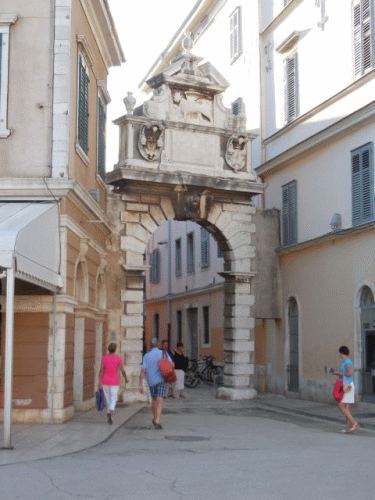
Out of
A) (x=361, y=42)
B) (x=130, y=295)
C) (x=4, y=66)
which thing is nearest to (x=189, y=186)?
(x=130, y=295)

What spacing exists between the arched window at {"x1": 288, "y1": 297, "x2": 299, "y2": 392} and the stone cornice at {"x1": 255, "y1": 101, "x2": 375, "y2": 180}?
13.1 feet

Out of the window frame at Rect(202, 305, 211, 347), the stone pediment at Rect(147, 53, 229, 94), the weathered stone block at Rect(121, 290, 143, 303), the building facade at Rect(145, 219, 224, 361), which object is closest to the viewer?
the weathered stone block at Rect(121, 290, 143, 303)

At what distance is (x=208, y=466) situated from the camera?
423 inches

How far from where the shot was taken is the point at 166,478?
9727mm

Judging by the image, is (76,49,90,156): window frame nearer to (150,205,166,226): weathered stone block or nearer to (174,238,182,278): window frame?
(150,205,166,226): weathered stone block

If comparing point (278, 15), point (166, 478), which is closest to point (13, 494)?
point (166, 478)

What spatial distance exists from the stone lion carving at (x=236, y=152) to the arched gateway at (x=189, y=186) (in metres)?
0.03

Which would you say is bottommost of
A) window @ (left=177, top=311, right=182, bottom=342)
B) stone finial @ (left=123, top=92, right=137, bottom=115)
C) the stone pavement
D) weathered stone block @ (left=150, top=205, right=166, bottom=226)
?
the stone pavement

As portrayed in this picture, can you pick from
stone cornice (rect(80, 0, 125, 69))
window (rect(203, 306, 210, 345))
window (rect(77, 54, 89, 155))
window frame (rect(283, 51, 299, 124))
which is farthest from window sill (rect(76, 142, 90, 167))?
window (rect(203, 306, 210, 345))

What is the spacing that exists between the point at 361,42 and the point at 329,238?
485cm

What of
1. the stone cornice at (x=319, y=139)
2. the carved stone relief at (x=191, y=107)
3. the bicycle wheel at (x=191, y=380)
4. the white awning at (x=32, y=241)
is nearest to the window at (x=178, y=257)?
the bicycle wheel at (x=191, y=380)

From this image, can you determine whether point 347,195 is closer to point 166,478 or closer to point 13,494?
point 166,478

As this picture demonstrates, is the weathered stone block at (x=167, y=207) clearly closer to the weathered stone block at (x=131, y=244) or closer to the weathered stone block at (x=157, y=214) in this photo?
the weathered stone block at (x=157, y=214)

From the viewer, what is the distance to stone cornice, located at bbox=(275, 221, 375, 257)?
63.7ft
